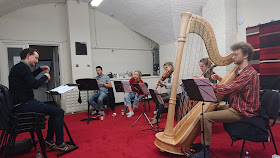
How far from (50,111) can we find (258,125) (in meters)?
2.36

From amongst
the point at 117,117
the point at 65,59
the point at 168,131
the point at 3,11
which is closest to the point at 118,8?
the point at 65,59

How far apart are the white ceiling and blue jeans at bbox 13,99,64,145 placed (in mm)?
3202

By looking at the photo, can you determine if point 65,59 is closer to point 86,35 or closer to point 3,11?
point 86,35

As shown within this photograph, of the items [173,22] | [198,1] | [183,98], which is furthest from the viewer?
[173,22]

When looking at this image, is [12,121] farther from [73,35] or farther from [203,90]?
[73,35]

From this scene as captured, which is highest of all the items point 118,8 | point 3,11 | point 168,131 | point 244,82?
point 118,8

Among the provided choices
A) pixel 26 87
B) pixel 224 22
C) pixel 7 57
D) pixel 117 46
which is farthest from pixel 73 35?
pixel 224 22

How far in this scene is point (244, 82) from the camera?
68.9 inches

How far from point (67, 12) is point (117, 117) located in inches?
129

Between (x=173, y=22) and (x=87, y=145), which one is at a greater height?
(x=173, y=22)

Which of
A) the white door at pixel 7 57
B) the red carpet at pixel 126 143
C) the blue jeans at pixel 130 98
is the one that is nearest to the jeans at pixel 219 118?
the red carpet at pixel 126 143

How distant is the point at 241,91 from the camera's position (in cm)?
A: 184

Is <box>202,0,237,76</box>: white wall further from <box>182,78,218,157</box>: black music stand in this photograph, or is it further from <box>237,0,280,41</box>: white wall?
<box>182,78,218,157</box>: black music stand

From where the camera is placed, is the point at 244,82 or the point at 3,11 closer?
the point at 244,82
